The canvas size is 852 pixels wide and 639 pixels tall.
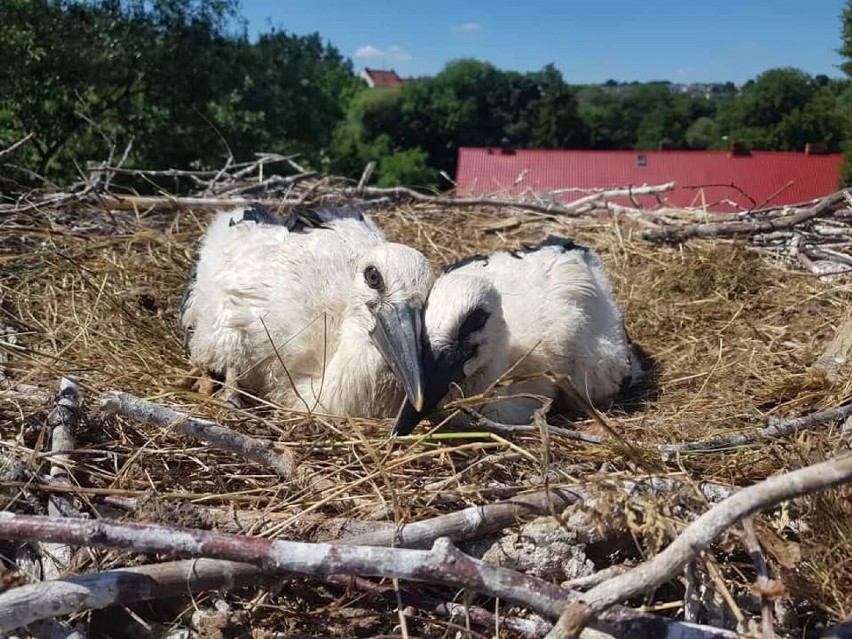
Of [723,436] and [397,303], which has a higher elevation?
[397,303]

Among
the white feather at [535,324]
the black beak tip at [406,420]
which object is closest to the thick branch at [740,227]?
the white feather at [535,324]

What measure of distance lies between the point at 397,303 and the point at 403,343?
16cm

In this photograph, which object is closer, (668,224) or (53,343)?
(53,343)

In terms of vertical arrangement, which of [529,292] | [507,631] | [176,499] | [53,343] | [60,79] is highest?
[60,79]

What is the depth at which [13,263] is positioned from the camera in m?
3.63

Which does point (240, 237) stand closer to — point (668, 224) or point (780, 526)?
point (780, 526)

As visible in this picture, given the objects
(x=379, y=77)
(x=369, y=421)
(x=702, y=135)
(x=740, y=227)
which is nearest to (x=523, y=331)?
(x=369, y=421)

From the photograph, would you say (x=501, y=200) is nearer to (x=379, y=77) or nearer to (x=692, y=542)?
(x=692, y=542)

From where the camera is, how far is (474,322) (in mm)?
2535

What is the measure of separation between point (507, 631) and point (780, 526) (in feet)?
2.31

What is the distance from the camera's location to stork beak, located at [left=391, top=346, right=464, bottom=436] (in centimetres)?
228

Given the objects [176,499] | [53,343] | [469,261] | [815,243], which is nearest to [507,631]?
[176,499]

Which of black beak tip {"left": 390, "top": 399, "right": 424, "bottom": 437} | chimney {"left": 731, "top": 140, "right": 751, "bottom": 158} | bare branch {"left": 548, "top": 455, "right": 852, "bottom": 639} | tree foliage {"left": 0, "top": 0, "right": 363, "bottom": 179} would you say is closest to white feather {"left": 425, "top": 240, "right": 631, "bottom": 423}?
black beak tip {"left": 390, "top": 399, "right": 424, "bottom": 437}

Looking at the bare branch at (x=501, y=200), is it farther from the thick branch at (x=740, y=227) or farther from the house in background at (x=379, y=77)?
the house in background at (x=379, y=77)
